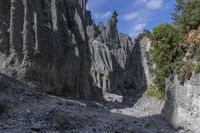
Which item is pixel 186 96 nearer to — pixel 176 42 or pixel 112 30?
pixel 176 42

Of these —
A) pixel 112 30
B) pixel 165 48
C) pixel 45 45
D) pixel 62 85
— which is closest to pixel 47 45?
pixel 45 45

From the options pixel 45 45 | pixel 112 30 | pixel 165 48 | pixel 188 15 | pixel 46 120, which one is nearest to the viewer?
pixel 46 120

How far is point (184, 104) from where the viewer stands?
23422 mm

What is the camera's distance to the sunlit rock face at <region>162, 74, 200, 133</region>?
22141 millimetres

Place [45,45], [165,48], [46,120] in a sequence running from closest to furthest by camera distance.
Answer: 1. [46,120]
2. [165,48]
3. [45,45]

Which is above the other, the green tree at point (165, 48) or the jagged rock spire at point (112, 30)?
the jagged rock spire at point (112, 30)

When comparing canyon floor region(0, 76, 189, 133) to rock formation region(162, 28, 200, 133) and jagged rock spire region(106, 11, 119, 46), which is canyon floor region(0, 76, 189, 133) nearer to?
rock formation region(162, 28, 200, 133)

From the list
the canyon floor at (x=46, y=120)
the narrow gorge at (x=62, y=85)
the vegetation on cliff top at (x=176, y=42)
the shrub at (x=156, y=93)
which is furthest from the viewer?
the shrub at (x=156, y=93)

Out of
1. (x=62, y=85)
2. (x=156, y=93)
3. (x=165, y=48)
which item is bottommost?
(x=156, y=93)

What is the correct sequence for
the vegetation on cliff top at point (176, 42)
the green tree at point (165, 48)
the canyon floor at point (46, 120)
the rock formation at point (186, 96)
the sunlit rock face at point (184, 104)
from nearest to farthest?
the canyon floor at point (46, 120)
the sunlit rock face at point (184, 104)
the rock formation at point (186, 96)
the vegetation on cliff top at point (176, 42)
the green tree at point (165, 48)

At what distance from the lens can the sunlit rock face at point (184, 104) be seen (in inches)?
872

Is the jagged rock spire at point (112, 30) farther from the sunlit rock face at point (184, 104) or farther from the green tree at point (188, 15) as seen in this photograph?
the sunlit rock face at point (184, 104)

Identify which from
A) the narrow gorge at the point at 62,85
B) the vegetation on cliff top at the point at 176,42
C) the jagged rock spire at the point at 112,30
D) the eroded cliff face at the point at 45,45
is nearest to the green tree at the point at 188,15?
the vegetation on cliff top at the point at 176,42

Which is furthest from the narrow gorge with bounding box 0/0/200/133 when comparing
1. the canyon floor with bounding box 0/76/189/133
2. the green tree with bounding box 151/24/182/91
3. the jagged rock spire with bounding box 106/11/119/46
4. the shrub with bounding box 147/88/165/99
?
the jagged rock spire with bounding box 106/11/119/46
